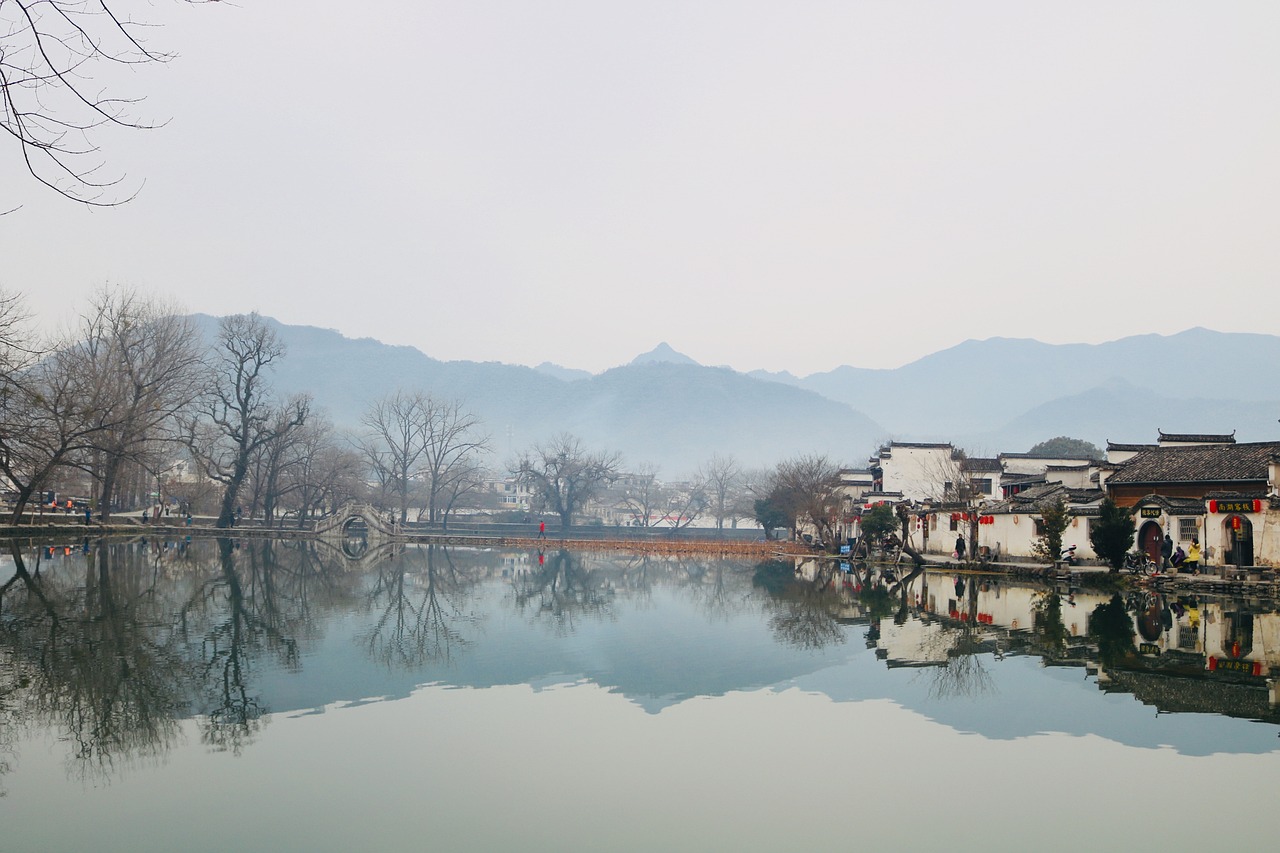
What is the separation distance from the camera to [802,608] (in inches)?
1102

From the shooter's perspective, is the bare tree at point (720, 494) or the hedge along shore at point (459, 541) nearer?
the hedge along shore at point (459, 541)

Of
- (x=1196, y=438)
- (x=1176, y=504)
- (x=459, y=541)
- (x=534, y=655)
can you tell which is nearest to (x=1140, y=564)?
(x=1176, y=504)

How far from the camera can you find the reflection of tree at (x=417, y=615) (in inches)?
736

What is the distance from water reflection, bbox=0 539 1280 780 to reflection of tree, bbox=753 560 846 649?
0.38ft

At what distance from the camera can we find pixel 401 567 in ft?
142

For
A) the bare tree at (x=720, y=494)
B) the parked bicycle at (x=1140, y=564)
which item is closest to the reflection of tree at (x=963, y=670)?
the parked bicycle at (x=1140, y=564)

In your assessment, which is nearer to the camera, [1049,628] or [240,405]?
[1049,628]

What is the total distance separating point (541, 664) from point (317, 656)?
401cm

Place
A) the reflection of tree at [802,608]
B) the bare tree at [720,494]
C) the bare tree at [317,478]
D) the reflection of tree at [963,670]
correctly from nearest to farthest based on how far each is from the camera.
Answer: the reflection of tree at [963,670] → the reflection of tree at [802,608] → the bare tree at [317,478] → the bare tree at [720,494]

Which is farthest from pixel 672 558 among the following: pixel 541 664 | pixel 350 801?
pixel 350 801

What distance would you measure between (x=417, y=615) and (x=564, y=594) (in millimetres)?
8481

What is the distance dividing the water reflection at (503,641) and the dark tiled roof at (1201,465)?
7.32 metres

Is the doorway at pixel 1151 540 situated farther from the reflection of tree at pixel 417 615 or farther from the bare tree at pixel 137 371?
the bare tree at pixel 137 371

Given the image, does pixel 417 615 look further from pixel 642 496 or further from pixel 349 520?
pixel 642 496
